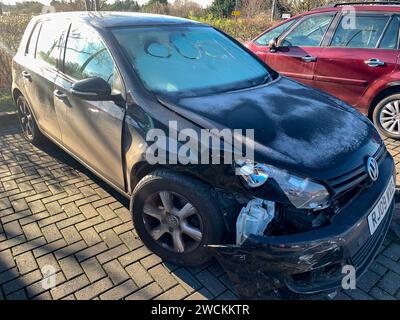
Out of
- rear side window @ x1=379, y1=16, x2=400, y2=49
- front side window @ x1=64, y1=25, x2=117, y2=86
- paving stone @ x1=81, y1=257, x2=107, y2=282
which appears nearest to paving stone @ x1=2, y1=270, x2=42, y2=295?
paving stone @ x1=81, y1=257, x2=107, y2=282

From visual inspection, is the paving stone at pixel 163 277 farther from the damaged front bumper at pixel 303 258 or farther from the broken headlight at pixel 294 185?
the broken headlight at pixel 294 185

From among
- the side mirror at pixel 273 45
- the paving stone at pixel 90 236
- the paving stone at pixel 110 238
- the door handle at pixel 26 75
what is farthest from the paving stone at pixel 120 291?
the side mirror at pixel 273 45

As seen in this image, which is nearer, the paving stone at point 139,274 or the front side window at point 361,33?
the paving stone at point 139,274

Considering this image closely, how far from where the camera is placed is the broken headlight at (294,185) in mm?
1809

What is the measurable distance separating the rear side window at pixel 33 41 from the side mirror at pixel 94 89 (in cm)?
176

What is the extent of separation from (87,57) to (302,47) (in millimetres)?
3496

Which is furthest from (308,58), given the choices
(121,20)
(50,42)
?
(50,42)

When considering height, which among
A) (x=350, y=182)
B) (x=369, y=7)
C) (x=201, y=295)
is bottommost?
(x=201, y=295)

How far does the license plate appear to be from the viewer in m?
1.99

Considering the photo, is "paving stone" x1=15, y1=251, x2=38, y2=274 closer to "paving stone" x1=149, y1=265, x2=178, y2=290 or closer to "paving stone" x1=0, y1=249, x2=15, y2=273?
"paving stone" x1=0, y1=249, x2=15, y2=273

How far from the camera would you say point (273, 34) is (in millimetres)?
5617

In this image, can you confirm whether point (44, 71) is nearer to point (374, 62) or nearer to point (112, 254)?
point (112, 254)

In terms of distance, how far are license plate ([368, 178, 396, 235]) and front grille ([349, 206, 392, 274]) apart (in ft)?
0.23

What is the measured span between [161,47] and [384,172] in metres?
1.94
